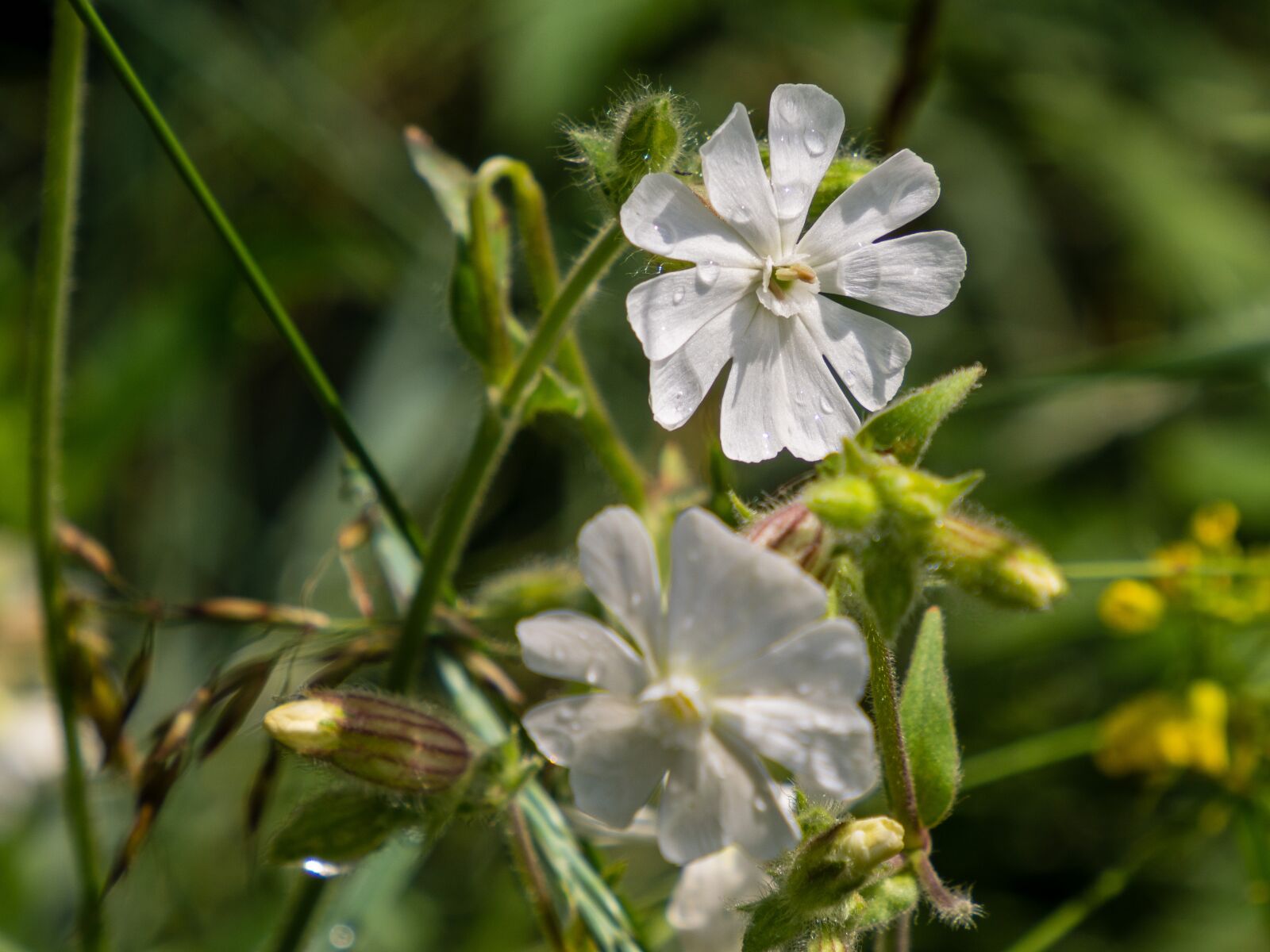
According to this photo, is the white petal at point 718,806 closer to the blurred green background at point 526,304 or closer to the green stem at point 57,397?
the green stem at point 57,397

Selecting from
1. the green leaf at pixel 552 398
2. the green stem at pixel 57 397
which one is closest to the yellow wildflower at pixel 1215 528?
the green leaf at pixel 552 398

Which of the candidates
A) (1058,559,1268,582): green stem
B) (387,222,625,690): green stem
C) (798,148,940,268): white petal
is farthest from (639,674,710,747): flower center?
(1058,559,1268,582): green stem

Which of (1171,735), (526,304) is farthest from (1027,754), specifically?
(526,304)

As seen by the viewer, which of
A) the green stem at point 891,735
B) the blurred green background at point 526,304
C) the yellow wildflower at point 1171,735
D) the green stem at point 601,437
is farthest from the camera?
the blurred green background at point 526,304

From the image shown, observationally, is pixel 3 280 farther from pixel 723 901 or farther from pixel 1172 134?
pixel 1172 134

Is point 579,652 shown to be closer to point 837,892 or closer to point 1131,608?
point 837,892

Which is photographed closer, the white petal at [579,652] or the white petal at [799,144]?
the white petal at [579,652]

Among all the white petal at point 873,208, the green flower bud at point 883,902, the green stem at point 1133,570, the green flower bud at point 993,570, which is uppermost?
the white petal at point 873,208
